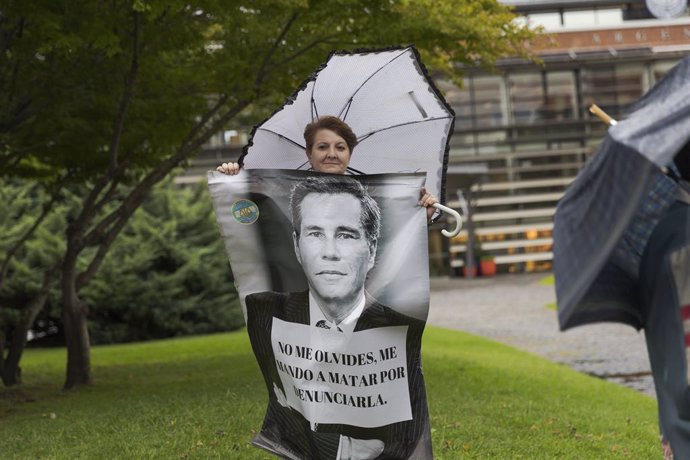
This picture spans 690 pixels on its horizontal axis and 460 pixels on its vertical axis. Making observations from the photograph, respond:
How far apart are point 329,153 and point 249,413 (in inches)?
166

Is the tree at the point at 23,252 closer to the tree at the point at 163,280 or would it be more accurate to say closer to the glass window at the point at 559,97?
the tree at the point at 163,280

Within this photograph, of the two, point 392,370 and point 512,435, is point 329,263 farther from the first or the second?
point 512,435

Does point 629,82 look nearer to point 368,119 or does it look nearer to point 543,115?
point 543,115

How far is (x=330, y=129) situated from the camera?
4.18 meters

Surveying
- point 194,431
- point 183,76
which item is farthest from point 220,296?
point 194,431

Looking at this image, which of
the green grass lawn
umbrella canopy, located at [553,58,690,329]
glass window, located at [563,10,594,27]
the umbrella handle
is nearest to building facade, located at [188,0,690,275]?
glass window, located at [563,10,594,27]

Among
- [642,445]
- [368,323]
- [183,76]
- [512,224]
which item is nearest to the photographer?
[368,323]

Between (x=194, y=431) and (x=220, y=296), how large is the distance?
47.6 ft

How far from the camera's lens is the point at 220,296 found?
21.5m

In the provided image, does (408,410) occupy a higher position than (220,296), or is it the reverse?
(408,410)

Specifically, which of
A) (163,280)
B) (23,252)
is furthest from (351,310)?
(23,252)

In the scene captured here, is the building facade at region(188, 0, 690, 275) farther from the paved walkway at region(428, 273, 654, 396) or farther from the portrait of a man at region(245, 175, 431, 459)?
the portrait of a man at region(245, 175, 431, 459)

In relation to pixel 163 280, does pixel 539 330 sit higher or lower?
lower

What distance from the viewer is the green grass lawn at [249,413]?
676 centimetres
